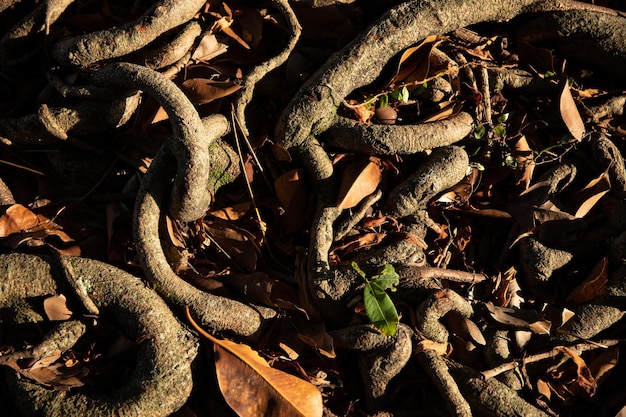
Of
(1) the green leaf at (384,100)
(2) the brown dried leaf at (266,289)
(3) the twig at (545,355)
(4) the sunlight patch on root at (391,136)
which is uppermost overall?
(1) the green leaf at (384,100)

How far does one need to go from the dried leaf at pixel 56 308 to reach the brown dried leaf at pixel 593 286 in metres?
2.14

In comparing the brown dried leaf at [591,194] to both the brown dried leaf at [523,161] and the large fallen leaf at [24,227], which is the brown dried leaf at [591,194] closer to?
the brown dried leaf at [523,161]

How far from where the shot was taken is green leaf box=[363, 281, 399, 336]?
7.36ft

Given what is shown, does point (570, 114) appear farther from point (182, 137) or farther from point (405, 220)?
point (182, 137)

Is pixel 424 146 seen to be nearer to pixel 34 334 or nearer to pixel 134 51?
pixel 134 51

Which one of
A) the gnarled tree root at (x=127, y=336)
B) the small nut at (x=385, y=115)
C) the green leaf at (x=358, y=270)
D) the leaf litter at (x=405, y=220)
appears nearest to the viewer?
the gnarled tree root at (x=127, y=336)

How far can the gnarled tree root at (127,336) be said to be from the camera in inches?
86.1

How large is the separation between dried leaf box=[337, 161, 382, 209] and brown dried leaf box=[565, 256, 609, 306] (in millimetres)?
1019

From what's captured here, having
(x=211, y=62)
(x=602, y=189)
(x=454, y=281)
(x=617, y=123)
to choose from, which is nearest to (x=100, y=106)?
(x=211, y=62)

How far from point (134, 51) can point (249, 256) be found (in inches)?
40.3

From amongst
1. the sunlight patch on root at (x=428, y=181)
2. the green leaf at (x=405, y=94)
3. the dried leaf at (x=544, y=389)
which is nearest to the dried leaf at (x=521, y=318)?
the dried leaf at (x=544, y=389)

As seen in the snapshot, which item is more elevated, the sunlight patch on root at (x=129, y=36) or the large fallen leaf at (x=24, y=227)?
the sunlight patch on root at (x=129, y=36)

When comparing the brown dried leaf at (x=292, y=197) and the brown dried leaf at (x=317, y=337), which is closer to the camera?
the brown dried leaf at (x=317, y=337)

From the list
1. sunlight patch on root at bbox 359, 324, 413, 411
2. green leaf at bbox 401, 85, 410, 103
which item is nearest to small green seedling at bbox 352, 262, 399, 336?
sunlight patch on root at bbox 359, 324, 413, 411
